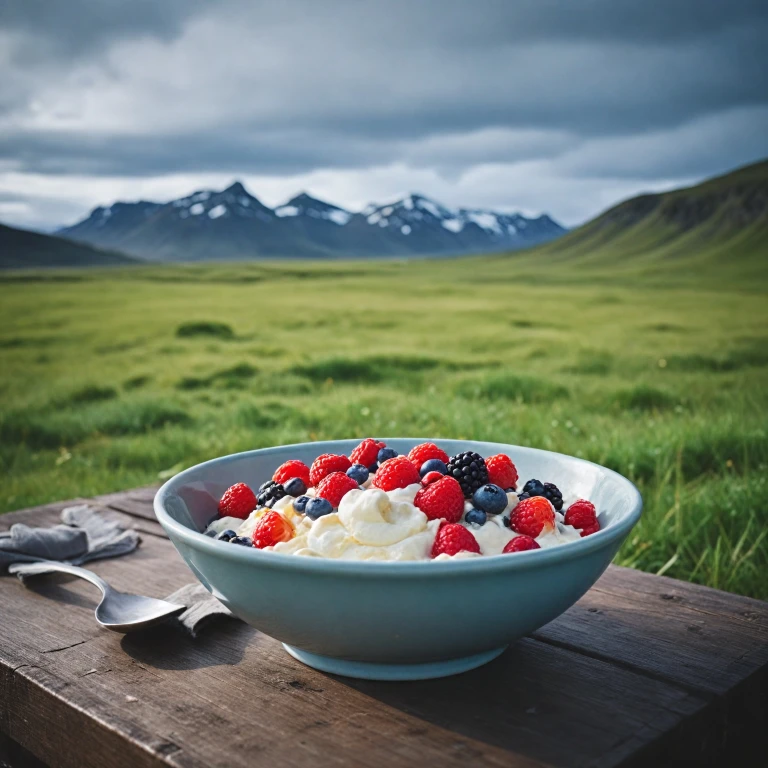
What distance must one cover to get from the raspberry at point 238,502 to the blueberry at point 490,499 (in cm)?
51

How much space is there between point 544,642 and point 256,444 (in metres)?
3.84

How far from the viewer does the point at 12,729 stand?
4.61ft

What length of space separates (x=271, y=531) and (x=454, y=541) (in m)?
0.35

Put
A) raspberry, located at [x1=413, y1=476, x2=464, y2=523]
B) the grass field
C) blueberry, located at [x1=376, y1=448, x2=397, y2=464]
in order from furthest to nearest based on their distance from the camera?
the grass field, blueberry, located at [x1=376, y1=448, x2=397, y2=464], raspberry, located at [x1=413, y1=476, x2=464, y2=523]

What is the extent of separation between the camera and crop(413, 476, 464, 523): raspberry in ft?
4.53

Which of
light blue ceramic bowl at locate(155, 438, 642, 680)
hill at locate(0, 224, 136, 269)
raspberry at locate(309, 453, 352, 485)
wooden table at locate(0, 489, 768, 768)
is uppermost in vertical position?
hill at locate(0, 224, 136, 269)

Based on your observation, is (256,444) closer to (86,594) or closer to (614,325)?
(86,594)

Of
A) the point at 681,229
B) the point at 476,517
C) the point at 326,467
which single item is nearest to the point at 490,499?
the point at 476,517

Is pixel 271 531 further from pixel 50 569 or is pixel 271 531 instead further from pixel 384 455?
pixel 50 569

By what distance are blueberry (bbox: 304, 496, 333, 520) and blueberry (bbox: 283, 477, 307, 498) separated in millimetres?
133

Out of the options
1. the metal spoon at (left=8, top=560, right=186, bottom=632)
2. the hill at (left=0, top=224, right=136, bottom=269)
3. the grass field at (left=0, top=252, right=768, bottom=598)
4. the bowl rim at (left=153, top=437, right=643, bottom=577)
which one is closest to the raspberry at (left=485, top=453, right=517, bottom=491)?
the bowl rim at (left=153, top=437, right=643, bottom=577)

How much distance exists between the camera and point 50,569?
1812 millimetres

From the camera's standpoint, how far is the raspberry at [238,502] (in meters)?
1.63

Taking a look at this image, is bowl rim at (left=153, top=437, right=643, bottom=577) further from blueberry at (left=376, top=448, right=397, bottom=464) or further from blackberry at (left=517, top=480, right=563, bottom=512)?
blueberry at (left=376, top=448, right=397, bottom=464)
